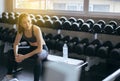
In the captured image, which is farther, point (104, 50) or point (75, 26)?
Result: point (75, 26)

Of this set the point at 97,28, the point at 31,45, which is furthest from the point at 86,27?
the point at 31,45

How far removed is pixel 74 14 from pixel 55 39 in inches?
33.1

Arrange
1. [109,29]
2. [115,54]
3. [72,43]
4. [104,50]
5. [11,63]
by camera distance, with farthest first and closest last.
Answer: [72,43], [109,29], [104,50], [115,54], [11,63]

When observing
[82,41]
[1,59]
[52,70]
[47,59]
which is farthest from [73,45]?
[1,59]

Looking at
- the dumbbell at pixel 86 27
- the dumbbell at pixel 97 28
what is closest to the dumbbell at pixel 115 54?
the dumbbell at pixel 97 28

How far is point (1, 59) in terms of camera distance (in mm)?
4031

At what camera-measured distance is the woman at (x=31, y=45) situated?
2779 millimetres

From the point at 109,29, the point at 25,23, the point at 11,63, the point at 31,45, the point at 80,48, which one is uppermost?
the point at 25,23

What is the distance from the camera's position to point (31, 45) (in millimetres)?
2980

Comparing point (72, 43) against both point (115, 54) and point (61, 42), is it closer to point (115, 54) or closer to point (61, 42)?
point (61, 42)

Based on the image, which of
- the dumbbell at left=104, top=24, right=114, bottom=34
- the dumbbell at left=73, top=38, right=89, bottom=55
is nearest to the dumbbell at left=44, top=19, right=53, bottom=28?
the dumbbell at left=73, top=38, right=89, bottom=55

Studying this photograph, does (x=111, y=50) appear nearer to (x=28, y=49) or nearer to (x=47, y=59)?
(x=47, y=59)

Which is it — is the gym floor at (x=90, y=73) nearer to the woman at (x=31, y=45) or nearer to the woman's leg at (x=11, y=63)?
the woman's leg at (x=11, y=63)

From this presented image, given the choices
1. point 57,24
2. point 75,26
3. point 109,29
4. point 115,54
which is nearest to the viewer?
point 115,54
